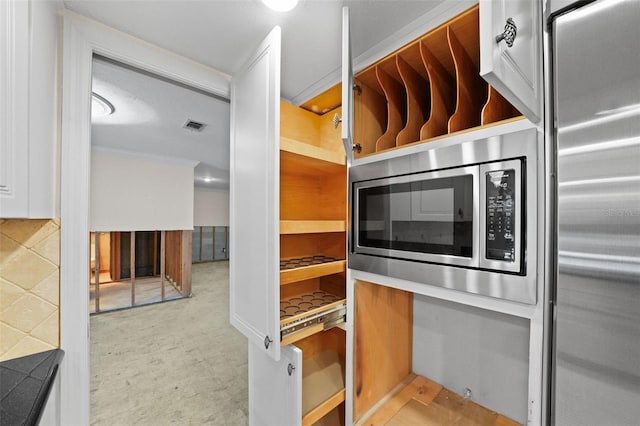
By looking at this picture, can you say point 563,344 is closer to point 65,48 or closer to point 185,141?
point 65,48

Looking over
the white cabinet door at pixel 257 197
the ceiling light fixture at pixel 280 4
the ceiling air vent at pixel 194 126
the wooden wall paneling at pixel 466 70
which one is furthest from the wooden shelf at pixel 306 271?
the ceiling air vent at pixel 194 126

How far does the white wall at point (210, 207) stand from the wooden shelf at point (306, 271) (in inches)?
259

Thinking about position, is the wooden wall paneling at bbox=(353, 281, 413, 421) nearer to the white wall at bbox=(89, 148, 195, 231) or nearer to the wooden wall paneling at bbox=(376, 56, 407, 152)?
the wooden wall paneling at bbox=(376, 56, 407, 152)

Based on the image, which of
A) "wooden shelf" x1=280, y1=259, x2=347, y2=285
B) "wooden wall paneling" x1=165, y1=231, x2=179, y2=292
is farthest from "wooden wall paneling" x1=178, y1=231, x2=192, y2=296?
"wooden shelf" x1=280, y1=259, x2=347, y2=285

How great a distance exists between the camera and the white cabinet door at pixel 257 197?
1.00 metres

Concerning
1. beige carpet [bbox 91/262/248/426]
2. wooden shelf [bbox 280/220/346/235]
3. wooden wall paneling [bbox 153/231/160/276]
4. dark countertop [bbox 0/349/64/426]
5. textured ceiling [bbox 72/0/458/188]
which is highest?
textured ceiling [bbox 72/0/458/188]

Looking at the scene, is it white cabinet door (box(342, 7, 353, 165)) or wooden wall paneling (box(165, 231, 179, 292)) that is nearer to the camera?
white cabinet door (box(342, 7, 353, 165))

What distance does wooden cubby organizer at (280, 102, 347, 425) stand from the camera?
125cm

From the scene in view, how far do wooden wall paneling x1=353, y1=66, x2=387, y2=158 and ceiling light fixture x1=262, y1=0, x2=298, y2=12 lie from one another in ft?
1.29

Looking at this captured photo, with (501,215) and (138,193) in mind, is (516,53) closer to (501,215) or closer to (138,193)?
(501,215)

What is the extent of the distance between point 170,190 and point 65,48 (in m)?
3.76

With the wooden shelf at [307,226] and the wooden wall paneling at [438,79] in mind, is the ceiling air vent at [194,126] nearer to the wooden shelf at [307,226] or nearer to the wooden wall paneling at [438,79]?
the wooden shelf at [307,226]

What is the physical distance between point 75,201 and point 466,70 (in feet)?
5.60

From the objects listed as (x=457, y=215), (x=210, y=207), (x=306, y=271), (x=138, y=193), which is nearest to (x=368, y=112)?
(x=457, y=215)
